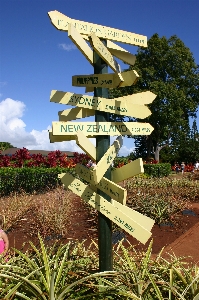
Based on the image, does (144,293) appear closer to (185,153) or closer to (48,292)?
(48,292)

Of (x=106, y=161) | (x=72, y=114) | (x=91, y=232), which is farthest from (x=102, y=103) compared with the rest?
(x=91, y=232)

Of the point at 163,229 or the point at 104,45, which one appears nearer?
the point at 104,45

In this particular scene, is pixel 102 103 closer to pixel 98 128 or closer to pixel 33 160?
pixel 98 128

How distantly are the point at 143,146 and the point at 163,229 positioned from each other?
97.7 ft

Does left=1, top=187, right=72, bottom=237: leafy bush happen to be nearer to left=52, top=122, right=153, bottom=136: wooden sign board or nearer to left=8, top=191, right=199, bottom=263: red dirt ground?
left=8, top=191, right=199, bottom=263: red dirt ground

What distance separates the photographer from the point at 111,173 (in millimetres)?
2881

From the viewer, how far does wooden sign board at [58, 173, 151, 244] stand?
2662 mm

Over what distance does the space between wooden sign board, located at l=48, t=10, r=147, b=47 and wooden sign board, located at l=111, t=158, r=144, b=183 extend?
44.2 inches

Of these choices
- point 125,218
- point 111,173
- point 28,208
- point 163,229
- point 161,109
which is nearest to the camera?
point 125,218

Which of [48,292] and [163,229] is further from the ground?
[48,292]

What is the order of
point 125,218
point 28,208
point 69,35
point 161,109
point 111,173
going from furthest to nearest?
point 161,109 → point 28,208 → point 111,173 → point 125,218 → point 69,35

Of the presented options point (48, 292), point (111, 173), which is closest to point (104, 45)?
point (111, 173)

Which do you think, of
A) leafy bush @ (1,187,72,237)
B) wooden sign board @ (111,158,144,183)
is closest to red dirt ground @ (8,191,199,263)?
leafy bush @ (1,187,72,237)

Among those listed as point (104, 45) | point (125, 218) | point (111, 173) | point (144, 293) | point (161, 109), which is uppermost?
point (161, 109)
